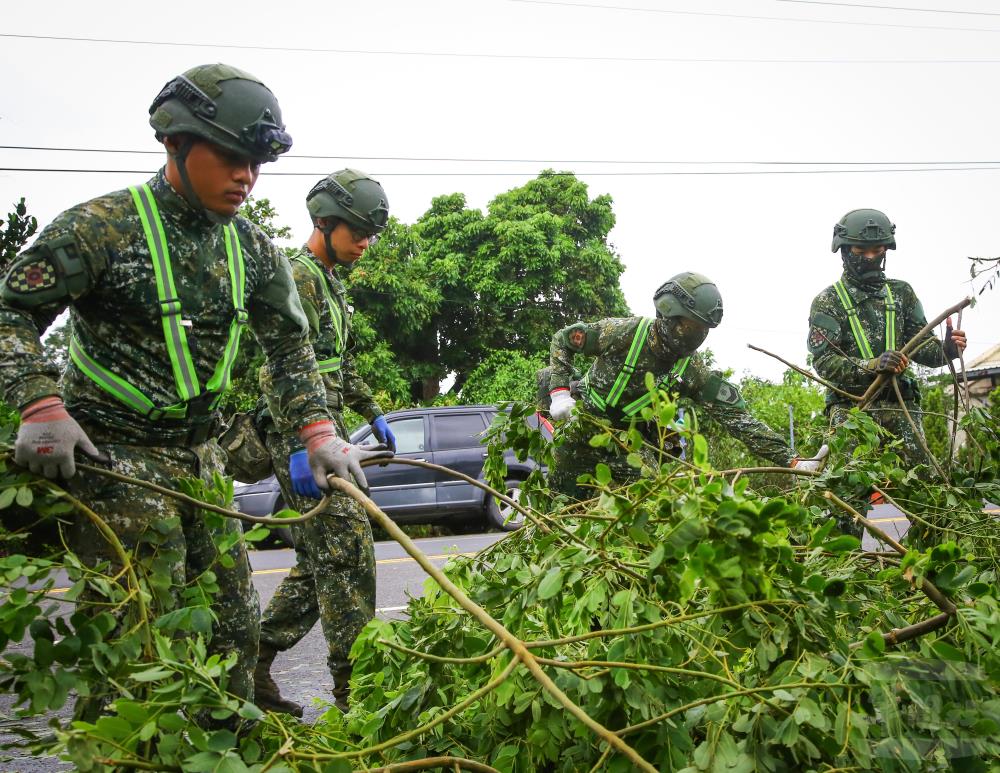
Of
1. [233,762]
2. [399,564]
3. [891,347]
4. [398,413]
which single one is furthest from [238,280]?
[398,413]

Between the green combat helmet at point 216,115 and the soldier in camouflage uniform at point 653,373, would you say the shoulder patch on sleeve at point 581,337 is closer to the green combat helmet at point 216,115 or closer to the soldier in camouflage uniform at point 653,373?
the soldier in camouflage uniform at point 653,373

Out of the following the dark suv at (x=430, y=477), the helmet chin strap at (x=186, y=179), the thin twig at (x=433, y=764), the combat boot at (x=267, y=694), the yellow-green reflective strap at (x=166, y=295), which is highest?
the helmet chin strap at (x=186, y=179)

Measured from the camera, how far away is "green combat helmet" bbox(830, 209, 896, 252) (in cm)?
568

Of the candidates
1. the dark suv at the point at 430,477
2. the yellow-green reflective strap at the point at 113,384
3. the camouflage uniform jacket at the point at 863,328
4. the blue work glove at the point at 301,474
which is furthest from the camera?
the dark suv at the point at 430,477

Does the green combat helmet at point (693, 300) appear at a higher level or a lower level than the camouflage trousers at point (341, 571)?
higher

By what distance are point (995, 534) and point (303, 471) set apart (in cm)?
252

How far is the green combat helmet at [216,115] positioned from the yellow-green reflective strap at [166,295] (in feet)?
0.40

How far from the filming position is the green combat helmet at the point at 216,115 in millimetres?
2666

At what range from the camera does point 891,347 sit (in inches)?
223

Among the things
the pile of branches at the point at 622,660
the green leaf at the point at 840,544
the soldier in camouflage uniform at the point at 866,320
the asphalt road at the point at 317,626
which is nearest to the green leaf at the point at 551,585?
the pile of branches at the point at 622,660

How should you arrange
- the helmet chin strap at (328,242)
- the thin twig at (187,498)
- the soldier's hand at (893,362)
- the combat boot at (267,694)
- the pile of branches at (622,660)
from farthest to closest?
the soldier's hand at (893,362)
the helmet chin strap at (328,242)
the combat boot at (267,694)
the thin twig at (187,498)
the pile of branches at (622,660)

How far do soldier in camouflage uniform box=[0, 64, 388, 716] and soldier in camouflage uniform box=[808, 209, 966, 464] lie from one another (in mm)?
3637

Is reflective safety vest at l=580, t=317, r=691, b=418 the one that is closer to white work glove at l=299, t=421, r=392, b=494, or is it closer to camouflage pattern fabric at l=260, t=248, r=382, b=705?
camouflage pattern fabric at l=260, t=248, r=382, b=705

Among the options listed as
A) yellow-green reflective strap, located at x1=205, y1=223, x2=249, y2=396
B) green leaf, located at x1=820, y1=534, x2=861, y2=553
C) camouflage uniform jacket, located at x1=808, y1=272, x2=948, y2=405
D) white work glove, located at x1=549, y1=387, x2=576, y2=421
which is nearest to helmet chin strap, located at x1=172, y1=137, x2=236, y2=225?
yellow-green reflective strap, located at x1=205, y1=223, x2=249, y2=396
